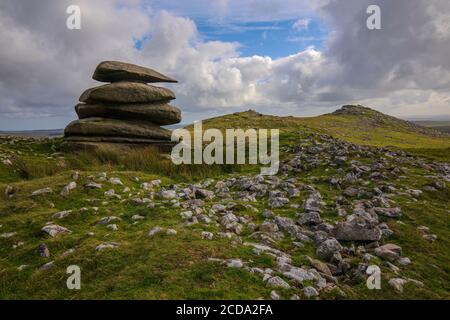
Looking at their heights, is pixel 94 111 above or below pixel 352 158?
above

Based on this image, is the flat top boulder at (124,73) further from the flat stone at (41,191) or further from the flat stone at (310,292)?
the flat stone at (310,292)

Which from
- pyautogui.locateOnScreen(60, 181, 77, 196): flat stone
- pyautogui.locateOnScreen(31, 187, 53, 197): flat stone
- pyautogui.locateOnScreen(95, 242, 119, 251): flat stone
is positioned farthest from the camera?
pyautogui.locateOnScreen(60, 181, 77, 196): flat stone

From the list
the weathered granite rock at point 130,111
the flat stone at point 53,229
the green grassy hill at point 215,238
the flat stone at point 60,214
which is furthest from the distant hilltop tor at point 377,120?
the flat stone at point 53,229

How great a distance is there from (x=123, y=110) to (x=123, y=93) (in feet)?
4.35

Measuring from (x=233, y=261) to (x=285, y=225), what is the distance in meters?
3.10

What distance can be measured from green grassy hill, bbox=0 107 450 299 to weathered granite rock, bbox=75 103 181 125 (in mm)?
11547

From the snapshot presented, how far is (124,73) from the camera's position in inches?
1097

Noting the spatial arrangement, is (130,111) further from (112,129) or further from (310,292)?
(310,292)

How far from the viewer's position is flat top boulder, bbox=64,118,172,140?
2597 centimetres

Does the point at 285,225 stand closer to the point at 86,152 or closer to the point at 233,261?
the point at 233,261

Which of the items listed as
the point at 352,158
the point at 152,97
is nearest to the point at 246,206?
the point at 352,158

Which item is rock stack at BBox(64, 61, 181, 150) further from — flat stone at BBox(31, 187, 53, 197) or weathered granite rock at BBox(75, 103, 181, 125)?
flat stone at BBox(31, 187, 53, 197)

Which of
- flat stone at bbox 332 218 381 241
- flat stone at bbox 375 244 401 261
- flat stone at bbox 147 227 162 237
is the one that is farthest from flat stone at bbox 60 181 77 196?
flat stone at bbox 375 244 401 261
